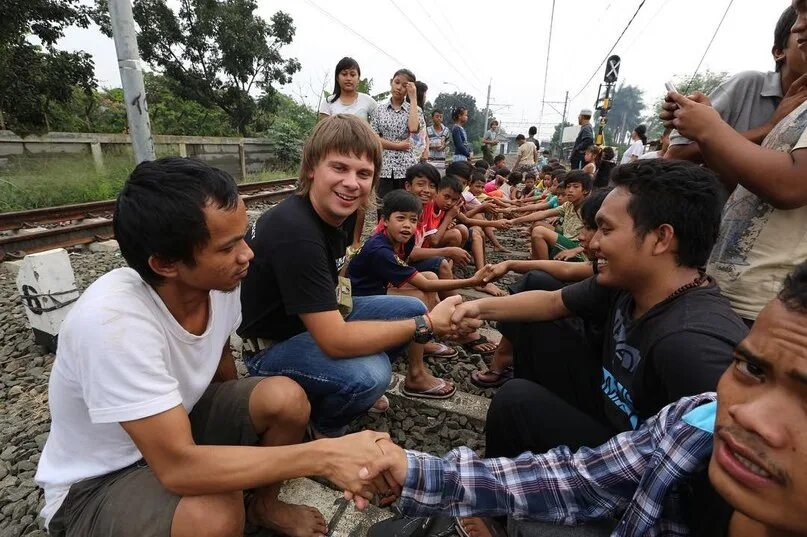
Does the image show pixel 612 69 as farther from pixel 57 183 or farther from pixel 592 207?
pixel 57 183

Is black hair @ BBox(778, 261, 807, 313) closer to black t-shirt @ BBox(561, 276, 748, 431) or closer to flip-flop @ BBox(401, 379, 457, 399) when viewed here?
black t-shirt @ BBox(561, 276, 748, 431)

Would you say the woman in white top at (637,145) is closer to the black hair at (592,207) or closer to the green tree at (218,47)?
the black hair at (592,207)

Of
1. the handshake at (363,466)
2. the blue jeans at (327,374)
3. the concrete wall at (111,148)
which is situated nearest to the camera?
the handshake at (363,466)

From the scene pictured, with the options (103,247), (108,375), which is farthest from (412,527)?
(103,247)

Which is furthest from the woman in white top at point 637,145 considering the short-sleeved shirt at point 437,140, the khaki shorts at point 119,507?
the khaki shorts at point 119,507

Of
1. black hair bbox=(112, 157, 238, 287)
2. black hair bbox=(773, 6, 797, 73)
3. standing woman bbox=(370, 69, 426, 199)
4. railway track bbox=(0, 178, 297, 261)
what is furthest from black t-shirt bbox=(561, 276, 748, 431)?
railway track bbox=(0, 178, 297, 261)

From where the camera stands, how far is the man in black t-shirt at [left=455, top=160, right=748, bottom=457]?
4.44 ft

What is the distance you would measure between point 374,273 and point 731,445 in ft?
7.97

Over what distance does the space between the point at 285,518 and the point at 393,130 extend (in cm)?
484

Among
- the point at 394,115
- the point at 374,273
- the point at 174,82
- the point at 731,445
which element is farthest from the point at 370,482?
the point at 174,82

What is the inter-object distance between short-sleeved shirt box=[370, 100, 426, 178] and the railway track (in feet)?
14.6

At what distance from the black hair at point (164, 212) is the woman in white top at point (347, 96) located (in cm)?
410

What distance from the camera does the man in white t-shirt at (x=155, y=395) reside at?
47.1 inches

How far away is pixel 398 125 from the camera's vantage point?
5.56 meters
